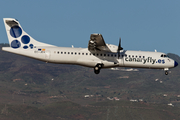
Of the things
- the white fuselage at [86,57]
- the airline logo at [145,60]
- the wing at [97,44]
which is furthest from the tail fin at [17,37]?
the airline logo at [145,60]

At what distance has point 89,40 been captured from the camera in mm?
53844

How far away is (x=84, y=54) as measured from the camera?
190ft

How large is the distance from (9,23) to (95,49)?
640 inches

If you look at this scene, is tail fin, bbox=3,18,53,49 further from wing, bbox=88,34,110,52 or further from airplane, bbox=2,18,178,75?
wing, bbox=88,34,110,52

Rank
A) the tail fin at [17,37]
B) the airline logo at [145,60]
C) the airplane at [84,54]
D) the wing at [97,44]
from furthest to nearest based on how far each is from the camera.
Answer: the tail fin at [17,37] → the airline logo at [145,60] → the airplane at [84,54] → the wing at [97,44]

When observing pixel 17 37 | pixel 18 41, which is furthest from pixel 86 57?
pixel 17 37

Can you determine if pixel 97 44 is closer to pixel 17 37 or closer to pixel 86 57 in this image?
pixel 86 57

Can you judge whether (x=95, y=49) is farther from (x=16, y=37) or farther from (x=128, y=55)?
(x=16, y=37)

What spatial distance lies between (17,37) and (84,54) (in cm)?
1286

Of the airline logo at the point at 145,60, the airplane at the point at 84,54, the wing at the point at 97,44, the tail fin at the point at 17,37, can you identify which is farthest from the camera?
the tail fin at the point at 17,37

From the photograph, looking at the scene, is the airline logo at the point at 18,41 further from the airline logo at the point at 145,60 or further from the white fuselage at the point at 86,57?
the airline logo at the point at 145,60

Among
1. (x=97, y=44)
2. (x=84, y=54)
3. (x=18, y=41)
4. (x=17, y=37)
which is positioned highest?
(x=17, y=37)

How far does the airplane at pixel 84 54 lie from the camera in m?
57.6

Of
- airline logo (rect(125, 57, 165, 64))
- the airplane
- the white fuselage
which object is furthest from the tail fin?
airline logo (rect(125, 57, 165, 64))
